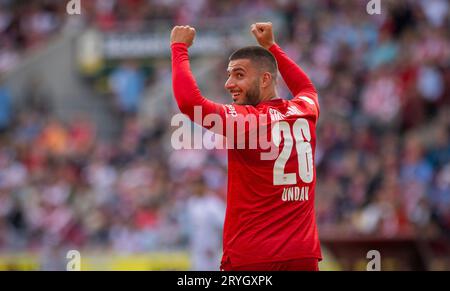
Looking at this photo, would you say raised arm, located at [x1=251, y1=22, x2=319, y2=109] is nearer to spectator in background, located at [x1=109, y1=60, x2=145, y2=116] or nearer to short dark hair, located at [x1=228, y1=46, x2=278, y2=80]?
short dark hair, located at [x1=228, y1=46, x2=278, y2=80]

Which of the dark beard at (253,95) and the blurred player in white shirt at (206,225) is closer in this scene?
the dark beard at (253,95)

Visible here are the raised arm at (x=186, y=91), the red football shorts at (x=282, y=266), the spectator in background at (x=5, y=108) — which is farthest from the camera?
the spectator in background at (x=5, y=108)

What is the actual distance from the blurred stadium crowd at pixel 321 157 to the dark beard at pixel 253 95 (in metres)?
7.28

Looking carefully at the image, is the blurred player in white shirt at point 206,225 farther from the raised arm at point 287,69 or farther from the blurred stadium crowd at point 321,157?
the raised arm at point 287,69

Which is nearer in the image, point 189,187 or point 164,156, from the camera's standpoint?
point 189,187

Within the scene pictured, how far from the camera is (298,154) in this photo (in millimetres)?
6941

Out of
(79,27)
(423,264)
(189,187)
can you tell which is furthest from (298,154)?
(79,27)

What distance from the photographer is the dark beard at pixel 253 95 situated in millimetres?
7027

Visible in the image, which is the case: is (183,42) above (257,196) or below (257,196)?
above

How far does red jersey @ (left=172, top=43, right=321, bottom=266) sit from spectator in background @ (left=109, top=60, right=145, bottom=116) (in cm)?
1472

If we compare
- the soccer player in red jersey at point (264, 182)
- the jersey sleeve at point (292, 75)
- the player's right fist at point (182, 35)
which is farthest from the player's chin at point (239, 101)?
the jersey sleeve at point (292, 75)

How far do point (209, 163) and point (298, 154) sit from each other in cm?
1048

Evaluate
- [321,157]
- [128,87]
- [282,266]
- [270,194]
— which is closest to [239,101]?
[270,194]
